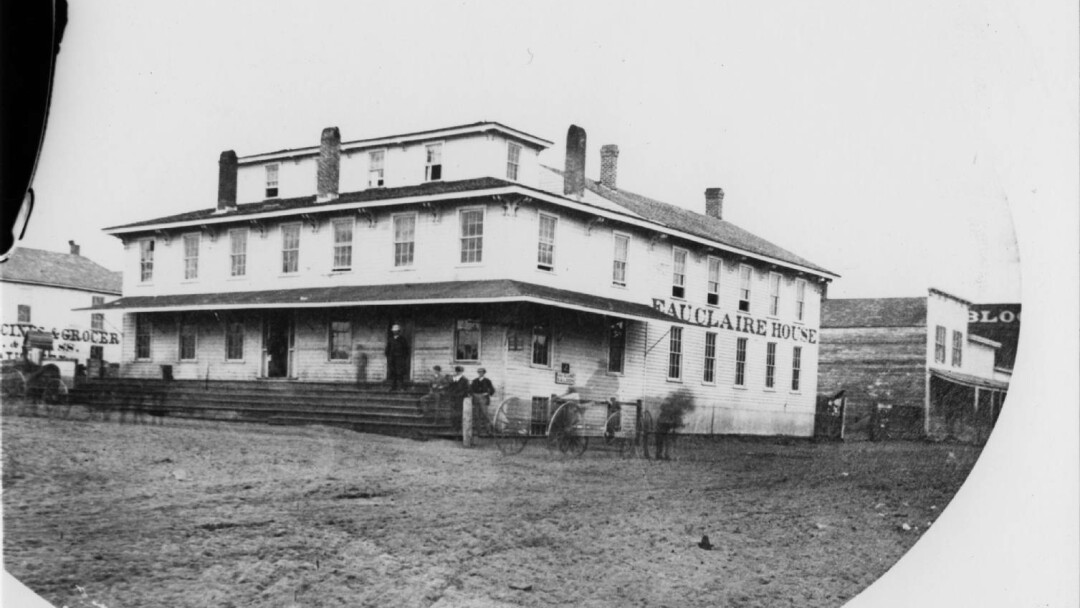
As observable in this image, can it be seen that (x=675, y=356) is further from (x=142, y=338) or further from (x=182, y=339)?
(x=142, y=338)

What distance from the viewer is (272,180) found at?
249 inches

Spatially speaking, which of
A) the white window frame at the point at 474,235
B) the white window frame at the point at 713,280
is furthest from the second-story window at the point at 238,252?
the white window frame at the point at 713,280

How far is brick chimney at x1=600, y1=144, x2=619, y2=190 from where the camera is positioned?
20.5ft

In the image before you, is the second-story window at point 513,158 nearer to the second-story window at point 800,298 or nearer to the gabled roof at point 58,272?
the second-story window at point 800,298

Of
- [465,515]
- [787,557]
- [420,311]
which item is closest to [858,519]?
[787,557]

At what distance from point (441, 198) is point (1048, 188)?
13.2ft

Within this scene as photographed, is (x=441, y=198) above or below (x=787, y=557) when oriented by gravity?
above

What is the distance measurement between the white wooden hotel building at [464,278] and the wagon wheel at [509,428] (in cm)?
7

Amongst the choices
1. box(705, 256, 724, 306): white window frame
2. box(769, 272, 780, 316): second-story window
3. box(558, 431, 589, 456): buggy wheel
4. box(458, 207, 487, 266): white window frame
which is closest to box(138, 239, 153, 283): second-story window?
box(458, 207, 487, 266): white window frame

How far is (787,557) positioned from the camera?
6617mm

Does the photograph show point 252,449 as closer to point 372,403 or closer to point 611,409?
point 372,403

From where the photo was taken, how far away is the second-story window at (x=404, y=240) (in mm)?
5980


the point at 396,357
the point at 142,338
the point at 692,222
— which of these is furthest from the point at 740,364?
the point at 142,338

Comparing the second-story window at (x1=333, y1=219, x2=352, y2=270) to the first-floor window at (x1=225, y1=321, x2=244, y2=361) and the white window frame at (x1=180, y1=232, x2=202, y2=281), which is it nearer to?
the first-floor window at (x1=225, y1=321, x2=244, y2=361)
